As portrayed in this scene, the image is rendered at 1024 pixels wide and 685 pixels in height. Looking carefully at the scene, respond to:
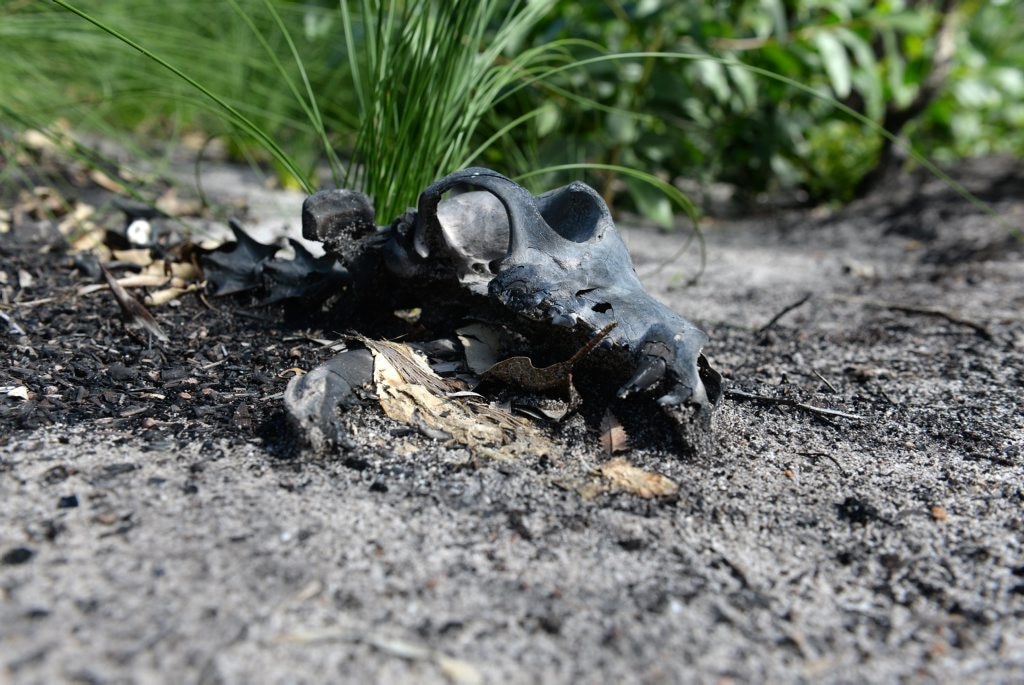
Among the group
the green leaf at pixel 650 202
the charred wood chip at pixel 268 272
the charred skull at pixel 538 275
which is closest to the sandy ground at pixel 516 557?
the charred skull at pixel 538 275

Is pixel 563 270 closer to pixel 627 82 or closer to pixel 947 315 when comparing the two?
pixel 947 315

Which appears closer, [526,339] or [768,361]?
[526,339]

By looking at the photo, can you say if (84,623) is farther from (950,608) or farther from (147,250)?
(147,250)

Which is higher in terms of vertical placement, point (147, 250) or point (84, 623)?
point (84, 623)

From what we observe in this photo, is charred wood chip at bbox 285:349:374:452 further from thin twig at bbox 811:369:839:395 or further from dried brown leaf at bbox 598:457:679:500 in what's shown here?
thin twig at bbox 811:369:839:395

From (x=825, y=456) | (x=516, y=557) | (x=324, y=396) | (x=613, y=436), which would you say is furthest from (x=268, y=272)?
(x=825, y=456)

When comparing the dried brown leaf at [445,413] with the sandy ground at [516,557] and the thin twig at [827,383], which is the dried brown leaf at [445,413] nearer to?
the sandy ground at [516,557]

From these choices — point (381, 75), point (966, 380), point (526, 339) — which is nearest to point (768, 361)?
point (966, 380)
